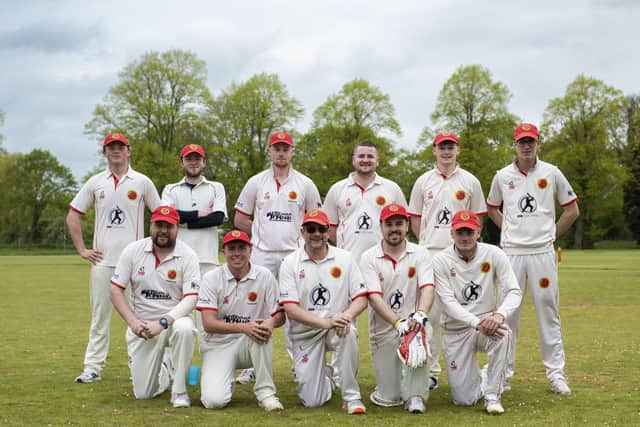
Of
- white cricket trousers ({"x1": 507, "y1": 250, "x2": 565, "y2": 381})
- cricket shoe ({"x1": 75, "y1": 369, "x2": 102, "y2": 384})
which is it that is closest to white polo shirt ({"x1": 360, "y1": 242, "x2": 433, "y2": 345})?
white cricket trousers ({"x1": 507, "y1": 250, "x2": 565, "y2": 381})

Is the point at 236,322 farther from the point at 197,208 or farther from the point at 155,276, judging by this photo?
the point at 197,208

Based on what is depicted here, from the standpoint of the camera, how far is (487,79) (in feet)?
171

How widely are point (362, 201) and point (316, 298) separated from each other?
1537 millimetres

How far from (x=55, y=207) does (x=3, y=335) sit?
6438 cm

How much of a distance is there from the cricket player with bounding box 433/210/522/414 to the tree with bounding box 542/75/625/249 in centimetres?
5218

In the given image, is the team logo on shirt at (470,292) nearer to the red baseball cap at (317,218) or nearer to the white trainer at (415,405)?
the white trainer at (415,405)

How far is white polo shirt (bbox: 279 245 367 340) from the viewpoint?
643 cm

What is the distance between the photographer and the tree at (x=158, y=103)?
150 ft

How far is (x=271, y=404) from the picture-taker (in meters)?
6.20

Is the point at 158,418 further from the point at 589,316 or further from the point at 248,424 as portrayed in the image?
the point at 589,316

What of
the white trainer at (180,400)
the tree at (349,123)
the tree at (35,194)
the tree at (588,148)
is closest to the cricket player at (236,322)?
the white trainer at (180,400)

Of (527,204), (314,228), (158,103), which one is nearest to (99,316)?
(314,228)

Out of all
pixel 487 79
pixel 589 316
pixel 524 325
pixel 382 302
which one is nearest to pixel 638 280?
pixel 589 316

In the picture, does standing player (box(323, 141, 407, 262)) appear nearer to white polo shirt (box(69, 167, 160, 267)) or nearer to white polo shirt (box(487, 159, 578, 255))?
white polo shirt (box(487, 159, 578, 255))
